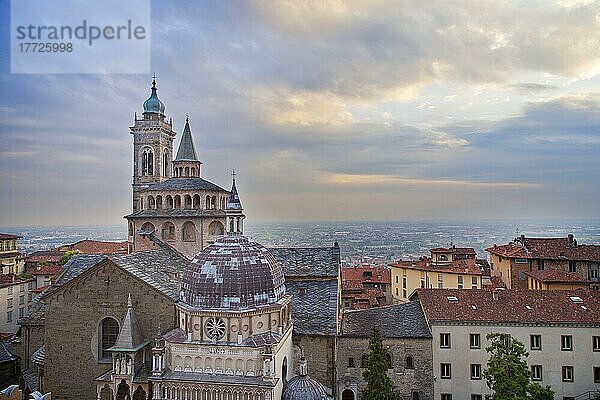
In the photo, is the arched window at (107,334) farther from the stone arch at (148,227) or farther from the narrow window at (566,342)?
the narrow window at (566,342)

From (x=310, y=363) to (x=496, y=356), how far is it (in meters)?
11.0

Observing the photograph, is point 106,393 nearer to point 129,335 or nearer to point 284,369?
point 129,335

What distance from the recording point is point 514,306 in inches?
1226

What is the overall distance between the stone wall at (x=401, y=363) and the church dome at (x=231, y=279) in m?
7.73

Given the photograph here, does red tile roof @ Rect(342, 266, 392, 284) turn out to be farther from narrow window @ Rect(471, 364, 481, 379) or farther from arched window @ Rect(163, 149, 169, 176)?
narrow window @ Rect(471, 364, 481, 379)

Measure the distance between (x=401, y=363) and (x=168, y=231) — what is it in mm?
21031

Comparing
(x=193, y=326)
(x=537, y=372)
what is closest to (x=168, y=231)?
(x=193, y=326)

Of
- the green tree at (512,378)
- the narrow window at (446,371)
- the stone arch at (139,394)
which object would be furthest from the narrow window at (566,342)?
the stone arch at (139,394)

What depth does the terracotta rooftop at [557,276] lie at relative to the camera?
39.6m

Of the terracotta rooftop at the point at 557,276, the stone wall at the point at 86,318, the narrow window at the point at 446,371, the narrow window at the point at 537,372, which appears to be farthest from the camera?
the terracotta rooftop at the point at 557,276

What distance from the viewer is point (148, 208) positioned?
→ 40.1 m

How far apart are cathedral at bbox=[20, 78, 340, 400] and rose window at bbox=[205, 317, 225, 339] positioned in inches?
1.9

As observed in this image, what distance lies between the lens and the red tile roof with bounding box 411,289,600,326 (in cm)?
3012

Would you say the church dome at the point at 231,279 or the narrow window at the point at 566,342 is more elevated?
the church dome at the point at 231,279
